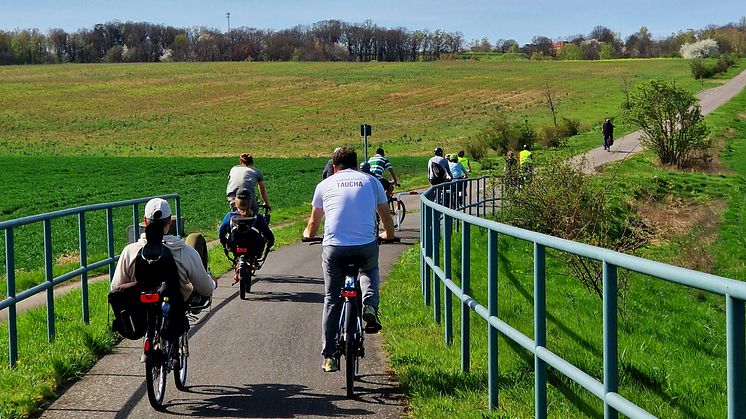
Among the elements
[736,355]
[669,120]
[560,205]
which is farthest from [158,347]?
[669,120]

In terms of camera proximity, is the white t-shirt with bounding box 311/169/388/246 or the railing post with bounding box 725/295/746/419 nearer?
the railing post with bounding box 725/295/746/419

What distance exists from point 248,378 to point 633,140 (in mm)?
46652

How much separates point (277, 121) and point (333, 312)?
77617 millimetres

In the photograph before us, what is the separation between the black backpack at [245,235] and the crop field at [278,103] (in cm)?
4871

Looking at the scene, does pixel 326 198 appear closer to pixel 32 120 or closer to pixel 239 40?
pixel 32 120

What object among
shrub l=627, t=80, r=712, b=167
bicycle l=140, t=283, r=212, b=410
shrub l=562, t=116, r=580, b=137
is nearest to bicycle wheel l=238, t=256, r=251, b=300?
bicycle l=140, t=283, r=212, b=410

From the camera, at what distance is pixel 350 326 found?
22.3 ft

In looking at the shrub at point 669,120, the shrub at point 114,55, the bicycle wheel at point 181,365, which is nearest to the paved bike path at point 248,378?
the bicycle wheel at point 181,365

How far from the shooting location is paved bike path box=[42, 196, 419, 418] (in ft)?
21.1

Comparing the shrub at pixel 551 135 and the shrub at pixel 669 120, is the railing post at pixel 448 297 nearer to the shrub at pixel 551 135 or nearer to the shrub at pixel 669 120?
the shrub at pixel 669 120

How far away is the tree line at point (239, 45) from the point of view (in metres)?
172

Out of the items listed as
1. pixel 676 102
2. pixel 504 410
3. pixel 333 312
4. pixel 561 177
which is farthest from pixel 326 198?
pixel 676 102

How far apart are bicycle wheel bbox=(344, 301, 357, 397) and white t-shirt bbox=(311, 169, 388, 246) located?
0.51 meters

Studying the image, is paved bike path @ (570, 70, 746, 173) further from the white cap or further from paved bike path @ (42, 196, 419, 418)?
the white cap
